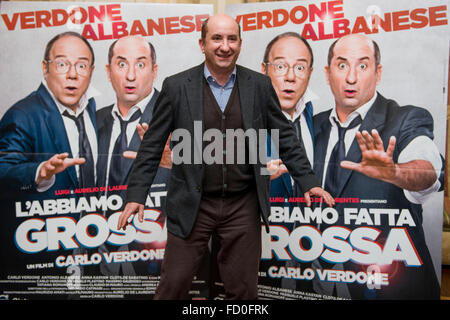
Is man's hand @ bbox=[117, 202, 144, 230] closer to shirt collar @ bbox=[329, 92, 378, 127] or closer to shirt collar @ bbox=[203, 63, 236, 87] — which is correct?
shirt collar @ bbox=[203, 63, 236, 87]

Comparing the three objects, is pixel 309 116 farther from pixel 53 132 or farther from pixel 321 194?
pixel 53 132

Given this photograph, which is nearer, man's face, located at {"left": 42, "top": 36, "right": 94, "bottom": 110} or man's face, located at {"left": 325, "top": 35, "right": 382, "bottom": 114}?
man's face, located at {"left": 325, "top": 35, "right": 382, "bottom": 114}

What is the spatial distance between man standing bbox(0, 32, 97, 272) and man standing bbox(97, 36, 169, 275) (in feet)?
0.28

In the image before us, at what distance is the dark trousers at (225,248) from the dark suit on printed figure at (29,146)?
1269mm

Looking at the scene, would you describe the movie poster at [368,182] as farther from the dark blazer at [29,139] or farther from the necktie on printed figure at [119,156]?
the dark blazer at [29,139]

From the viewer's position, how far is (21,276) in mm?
3014

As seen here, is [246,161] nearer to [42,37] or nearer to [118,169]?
[118,169]

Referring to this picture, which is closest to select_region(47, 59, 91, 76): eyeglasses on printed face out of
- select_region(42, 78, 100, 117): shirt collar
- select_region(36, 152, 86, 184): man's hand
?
select_region(42, 78, 100, 117): shirt collar

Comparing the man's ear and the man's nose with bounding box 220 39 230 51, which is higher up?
the man's ear

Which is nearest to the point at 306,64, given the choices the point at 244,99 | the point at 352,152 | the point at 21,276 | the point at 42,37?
the point at 352,152

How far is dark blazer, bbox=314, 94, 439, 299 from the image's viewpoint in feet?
8.98

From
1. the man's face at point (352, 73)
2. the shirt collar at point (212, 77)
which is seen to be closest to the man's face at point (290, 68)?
the man's face at point (352, 73)

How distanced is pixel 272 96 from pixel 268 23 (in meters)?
0.98

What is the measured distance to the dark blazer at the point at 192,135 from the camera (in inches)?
79.8
